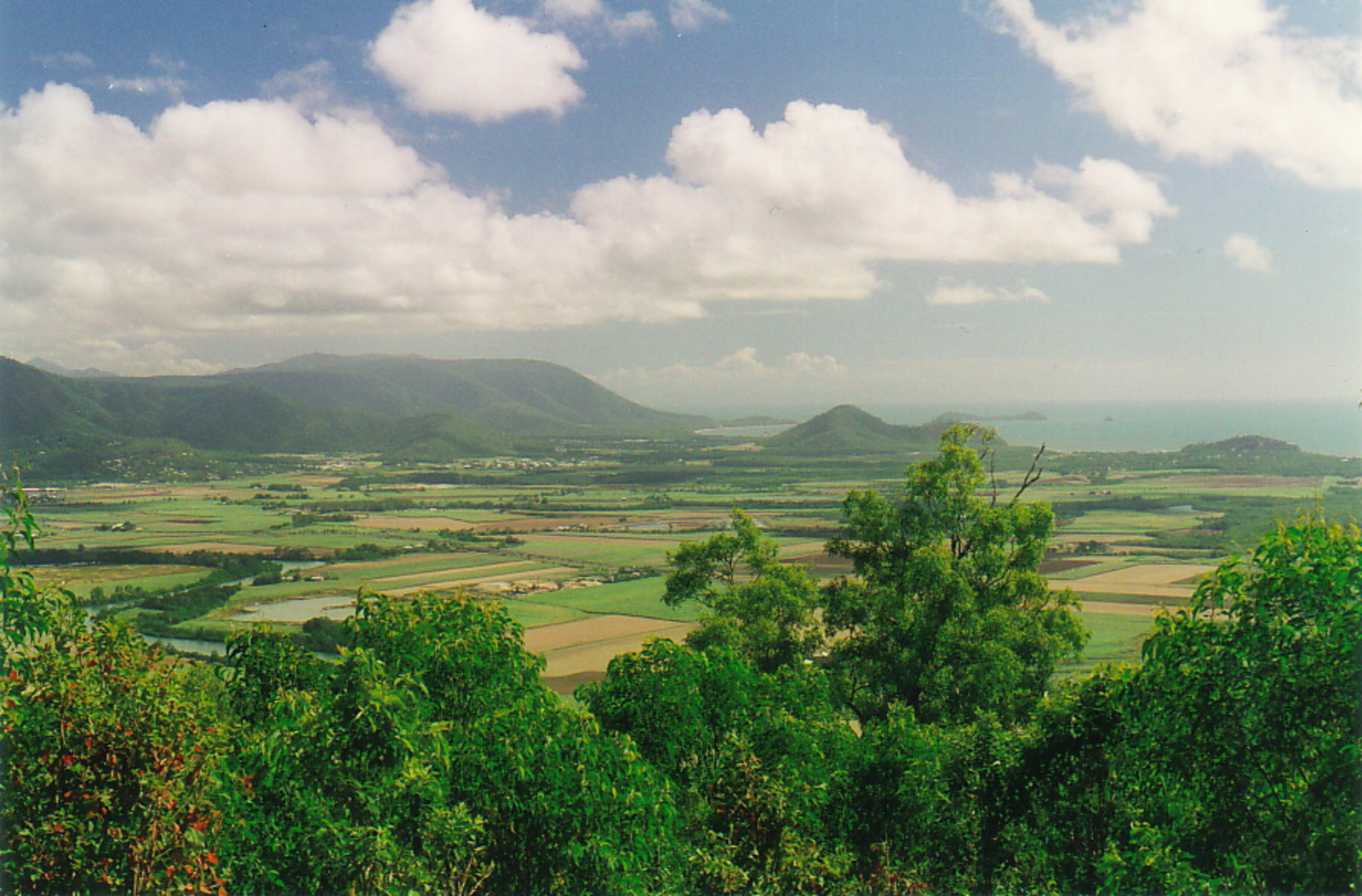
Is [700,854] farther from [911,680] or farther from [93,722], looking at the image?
[911,680]

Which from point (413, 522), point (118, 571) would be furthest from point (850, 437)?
point (118, 571)

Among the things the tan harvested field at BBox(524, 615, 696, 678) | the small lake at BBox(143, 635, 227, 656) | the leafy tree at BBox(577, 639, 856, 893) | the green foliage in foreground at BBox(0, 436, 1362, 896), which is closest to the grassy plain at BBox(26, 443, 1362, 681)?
the tan harvested field at BBox(524, 615, 696, 678)

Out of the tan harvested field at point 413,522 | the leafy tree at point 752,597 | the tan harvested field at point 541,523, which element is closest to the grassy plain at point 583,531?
the tan harvested field at point 541,523

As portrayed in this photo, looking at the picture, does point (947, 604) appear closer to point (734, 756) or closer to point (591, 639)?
point (734, 756)

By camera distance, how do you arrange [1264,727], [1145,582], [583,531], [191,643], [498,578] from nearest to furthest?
1. [1264,727]
2. [191,643]
3. [1145,582]
4. [498,578]
5. [583,531]

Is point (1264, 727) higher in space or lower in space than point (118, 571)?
higher

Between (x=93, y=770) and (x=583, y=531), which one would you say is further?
(x=583, y=531)
